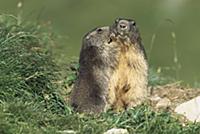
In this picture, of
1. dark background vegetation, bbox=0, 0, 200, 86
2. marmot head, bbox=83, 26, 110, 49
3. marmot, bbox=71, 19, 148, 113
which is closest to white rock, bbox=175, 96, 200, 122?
marmot, bbox=71, 19, 148, 113

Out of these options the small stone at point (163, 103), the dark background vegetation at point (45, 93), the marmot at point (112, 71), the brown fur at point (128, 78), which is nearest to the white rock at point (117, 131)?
the dark background vegetation at point (45, 93)

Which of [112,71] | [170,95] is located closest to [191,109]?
[112,71]

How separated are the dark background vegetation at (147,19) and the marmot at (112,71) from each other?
13469 mm

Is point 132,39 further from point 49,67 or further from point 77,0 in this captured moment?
point 77,0

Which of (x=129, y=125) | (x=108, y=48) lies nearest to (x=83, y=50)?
(x=108, y=48)

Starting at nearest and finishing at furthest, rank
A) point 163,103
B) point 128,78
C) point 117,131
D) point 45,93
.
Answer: point 117,131 < point 128,78 < point 45,93 < point 163,103

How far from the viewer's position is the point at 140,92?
35.0 ft

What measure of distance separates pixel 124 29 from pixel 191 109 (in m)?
1.06

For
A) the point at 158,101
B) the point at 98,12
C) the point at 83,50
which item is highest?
the point at 83,50

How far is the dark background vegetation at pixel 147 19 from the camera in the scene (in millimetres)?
26000

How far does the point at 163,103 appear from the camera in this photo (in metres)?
11.4

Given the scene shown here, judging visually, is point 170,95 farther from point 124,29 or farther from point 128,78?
point 124,29

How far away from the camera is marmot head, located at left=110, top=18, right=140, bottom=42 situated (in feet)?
34.4

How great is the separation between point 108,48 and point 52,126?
1.28 metres
